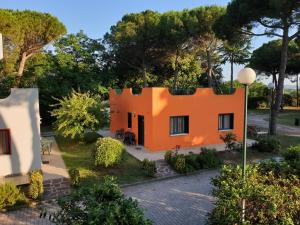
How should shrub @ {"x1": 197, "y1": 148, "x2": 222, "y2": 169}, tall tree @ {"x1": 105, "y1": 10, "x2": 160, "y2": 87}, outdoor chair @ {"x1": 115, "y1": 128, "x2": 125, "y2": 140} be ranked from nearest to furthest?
shrub @ {"x1": 197, "y1": 148, "x2": 222, "y2": 169} < outdoor chair @ {"x1": 115, "y1": 128, "x2": 125, "y2": 140} < tall tree @ {"x1": 105, "y1": 10, "x2": 160, "y2": 87}

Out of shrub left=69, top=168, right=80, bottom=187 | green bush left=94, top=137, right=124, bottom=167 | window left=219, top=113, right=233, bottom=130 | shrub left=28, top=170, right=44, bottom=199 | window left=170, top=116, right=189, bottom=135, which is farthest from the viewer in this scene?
window left=219, top=113, right=233, bottom=130

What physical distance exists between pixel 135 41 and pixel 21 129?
2006cm

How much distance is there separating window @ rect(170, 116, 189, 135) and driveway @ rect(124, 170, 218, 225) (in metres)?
4.31

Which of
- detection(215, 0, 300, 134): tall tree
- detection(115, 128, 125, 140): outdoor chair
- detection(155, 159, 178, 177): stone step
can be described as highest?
detection(215, 0, 300, 134): tall tree

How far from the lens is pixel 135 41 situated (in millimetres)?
30891

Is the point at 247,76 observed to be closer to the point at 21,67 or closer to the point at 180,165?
the point at 180,165

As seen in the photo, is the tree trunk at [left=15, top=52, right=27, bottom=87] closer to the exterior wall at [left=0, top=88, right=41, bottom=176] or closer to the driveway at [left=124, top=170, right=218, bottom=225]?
the exterior wall at [left=0, top=88, right=41, bottom=176]

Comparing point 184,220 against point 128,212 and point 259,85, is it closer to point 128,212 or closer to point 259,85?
point 128,212

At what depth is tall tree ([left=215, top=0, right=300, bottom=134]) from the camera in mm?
18453

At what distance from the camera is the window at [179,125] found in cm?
1795

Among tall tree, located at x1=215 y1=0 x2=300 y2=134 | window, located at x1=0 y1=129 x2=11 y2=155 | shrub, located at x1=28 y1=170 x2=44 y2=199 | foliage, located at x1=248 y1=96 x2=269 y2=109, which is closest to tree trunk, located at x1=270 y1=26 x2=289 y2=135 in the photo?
tall tree, located at x1=215 y1=0 x2=300 y2=134

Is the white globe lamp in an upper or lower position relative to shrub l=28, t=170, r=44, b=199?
upper

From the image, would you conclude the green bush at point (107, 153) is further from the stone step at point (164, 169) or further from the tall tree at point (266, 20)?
the tall tree at point (266, 20)

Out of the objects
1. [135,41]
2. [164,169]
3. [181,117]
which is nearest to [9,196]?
[164,169]
